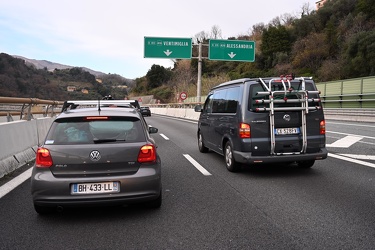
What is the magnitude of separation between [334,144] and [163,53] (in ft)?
63.6

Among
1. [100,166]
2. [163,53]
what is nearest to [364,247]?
[100,166]

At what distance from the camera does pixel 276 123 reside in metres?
6.48

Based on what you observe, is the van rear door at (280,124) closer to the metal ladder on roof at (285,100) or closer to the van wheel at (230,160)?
the metal ladder on roof at (285,100)

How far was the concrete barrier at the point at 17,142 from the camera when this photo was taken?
668 centimetres

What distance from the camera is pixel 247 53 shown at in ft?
93.9

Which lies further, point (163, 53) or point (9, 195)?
point (163, 53)

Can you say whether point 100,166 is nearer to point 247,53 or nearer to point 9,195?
point 9,195

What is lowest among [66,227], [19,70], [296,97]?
[66,227]

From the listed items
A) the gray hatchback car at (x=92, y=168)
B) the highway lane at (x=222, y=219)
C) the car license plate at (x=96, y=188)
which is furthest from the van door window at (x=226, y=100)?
the car license plate at (x=96, y=188)

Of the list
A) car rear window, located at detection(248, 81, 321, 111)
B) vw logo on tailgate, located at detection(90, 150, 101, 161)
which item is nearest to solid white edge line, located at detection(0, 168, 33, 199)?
vw logo on tailgate, located at detection(90, 150, 101, 161)

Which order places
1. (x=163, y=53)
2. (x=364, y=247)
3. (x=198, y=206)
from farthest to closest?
(x=163, y=53), (x=198, y=206), (x=364, y=247)

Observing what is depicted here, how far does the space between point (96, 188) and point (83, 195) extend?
6.6 inches

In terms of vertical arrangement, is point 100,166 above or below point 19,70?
below

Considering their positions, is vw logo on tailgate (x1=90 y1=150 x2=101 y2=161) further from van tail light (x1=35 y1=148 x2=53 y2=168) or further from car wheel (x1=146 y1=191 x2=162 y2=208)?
car wheel (x1=146 y1=191 x2=162 y2=208)
